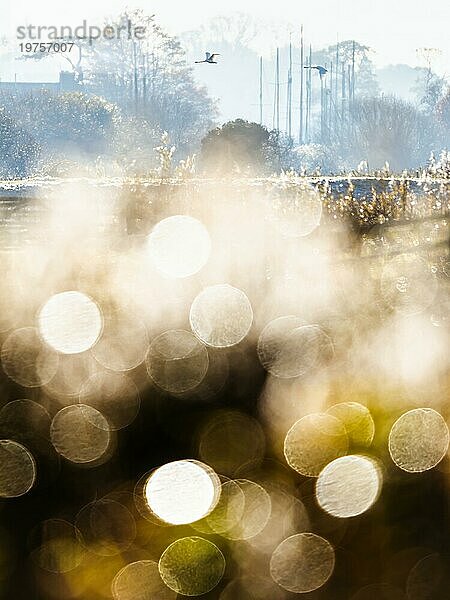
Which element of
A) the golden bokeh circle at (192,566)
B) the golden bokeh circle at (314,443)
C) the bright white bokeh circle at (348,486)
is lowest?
the golden bokeh circle at (192,566)

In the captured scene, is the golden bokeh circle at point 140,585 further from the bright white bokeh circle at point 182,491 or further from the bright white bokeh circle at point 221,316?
the bright white bokeh circle at point 221,316

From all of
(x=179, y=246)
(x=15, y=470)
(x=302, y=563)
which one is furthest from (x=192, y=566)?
(x=179, y=246)

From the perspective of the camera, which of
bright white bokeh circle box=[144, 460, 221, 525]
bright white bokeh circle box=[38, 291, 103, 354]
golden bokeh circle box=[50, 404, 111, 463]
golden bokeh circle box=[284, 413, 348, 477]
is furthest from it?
bright white bokeh circle box=[38, 291, 103, 354]

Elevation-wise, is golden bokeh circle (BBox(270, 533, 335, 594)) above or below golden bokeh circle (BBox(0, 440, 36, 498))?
below

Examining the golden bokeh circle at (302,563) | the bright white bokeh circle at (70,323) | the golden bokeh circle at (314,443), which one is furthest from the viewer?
the bright white bokeh circle at (70,323)

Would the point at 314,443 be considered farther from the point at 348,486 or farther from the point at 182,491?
the point at 182,491

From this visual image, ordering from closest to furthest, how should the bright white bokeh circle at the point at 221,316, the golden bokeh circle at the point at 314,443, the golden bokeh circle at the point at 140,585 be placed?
the golden bokeh circle at the point at 140,585 → the golden bokeh circle at the point at 314,443 → the bright white bokeh circle at the point at 221,316

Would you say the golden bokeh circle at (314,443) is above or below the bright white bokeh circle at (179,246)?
below

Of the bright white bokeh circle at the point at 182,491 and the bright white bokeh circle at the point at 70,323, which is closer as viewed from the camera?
the bright white bokeh circle at the point at 182,491

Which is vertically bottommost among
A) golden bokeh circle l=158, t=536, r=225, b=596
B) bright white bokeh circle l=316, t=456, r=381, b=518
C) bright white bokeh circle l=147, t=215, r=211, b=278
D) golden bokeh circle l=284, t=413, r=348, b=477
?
golden bokeh circle l=158, t=536, r=225, b=596

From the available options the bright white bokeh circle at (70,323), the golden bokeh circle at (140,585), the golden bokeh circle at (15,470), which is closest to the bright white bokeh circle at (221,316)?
the bright white bokeh circle at (70,323)

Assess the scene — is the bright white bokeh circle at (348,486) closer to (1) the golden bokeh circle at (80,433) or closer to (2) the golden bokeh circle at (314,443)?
(2) the golden bokeh circle at (314,443)

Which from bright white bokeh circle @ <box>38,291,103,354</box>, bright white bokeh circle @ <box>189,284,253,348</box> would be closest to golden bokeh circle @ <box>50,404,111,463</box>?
bright white bokeh circle @ <box>38,291,103,354</box>

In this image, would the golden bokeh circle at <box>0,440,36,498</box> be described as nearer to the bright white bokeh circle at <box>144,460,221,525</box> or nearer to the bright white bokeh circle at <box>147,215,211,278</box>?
the bright white bokeh circle at <box>144,460,221,525</box>
